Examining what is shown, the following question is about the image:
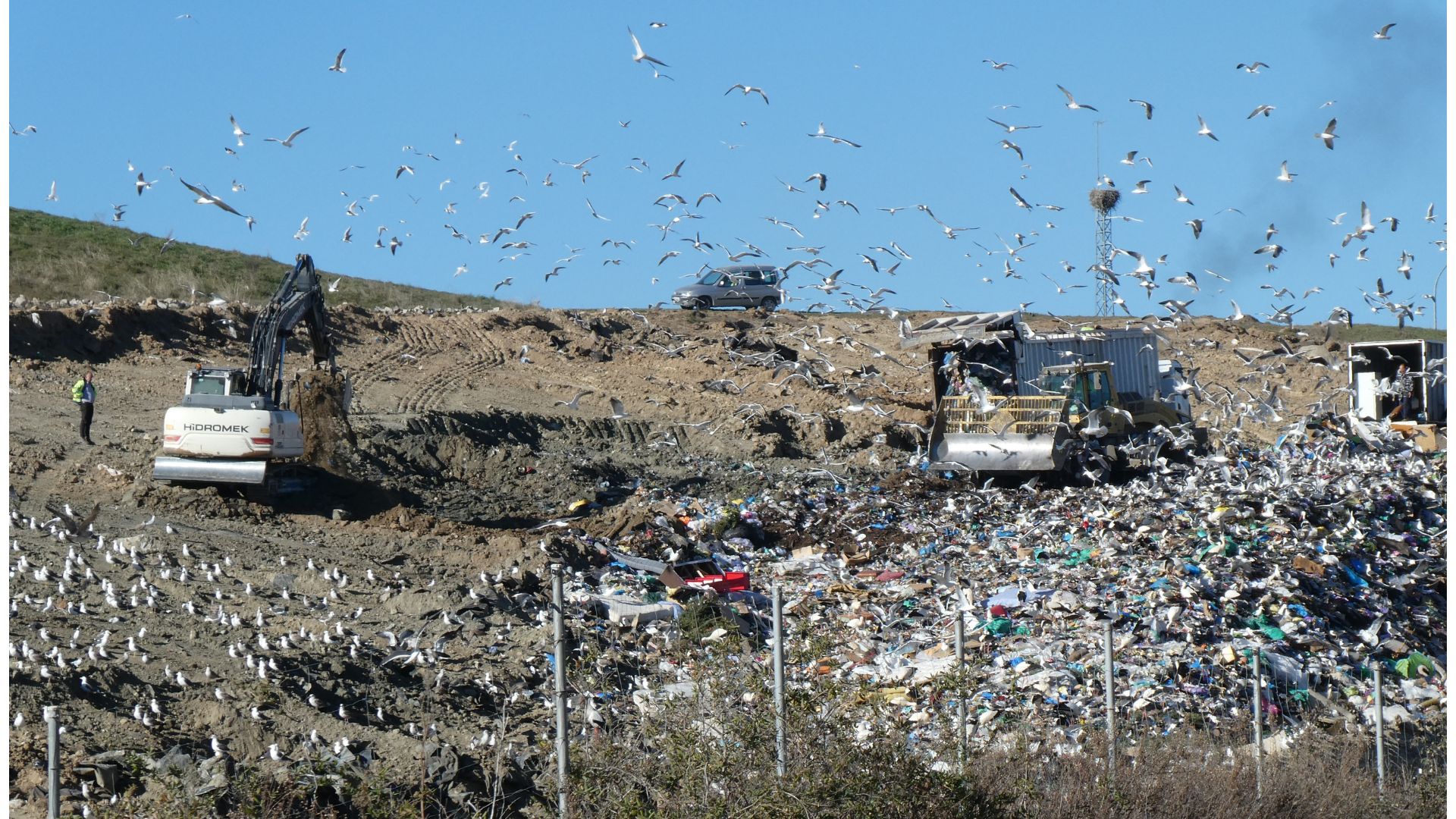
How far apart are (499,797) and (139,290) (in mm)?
25581

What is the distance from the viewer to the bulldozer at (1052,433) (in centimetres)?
1752

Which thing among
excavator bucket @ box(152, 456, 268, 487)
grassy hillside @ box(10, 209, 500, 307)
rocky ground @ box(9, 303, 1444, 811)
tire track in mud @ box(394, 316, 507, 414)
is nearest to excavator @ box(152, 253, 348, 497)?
excavator bucket @ box(152, 456, 268, 487)

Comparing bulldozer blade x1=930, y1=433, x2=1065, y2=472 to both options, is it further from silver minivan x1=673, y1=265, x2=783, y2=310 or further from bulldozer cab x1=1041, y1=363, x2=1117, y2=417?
silver minivan x1=673, y1=265, x2=783, y2=310

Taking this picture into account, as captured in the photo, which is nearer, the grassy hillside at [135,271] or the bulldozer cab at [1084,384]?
the bulldozer cab at [1084,384]

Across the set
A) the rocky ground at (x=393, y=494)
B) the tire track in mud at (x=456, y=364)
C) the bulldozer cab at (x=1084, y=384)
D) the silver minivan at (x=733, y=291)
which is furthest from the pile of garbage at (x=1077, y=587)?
the silver minivan at (x=733, y=291)

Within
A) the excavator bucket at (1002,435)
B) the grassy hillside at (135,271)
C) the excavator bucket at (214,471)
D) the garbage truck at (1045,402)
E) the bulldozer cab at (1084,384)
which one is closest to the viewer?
the excavator bucket at (214,471)

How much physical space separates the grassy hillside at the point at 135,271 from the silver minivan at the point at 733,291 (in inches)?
243

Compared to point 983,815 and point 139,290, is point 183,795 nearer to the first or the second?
point 983,815

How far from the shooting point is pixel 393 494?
17484 mm

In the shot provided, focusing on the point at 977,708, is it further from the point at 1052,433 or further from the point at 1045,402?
the point at 1045,402

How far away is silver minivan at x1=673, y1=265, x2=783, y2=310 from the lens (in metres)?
32.0

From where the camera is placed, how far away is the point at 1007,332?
63.3 ft

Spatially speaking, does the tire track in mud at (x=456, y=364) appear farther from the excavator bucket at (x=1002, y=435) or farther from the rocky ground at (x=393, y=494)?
the excavator bucket at (x=1002, y=435)

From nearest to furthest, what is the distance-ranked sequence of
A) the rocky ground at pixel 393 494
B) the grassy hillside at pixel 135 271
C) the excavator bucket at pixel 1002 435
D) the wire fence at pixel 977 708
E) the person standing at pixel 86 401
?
the wire fence at pixel 977 708, the rocky ground at pixel 393 494, the person standing at pixel 86 401, the excavator bucket at pixel 1002 435, the grassy hillside at pixel 135 271
